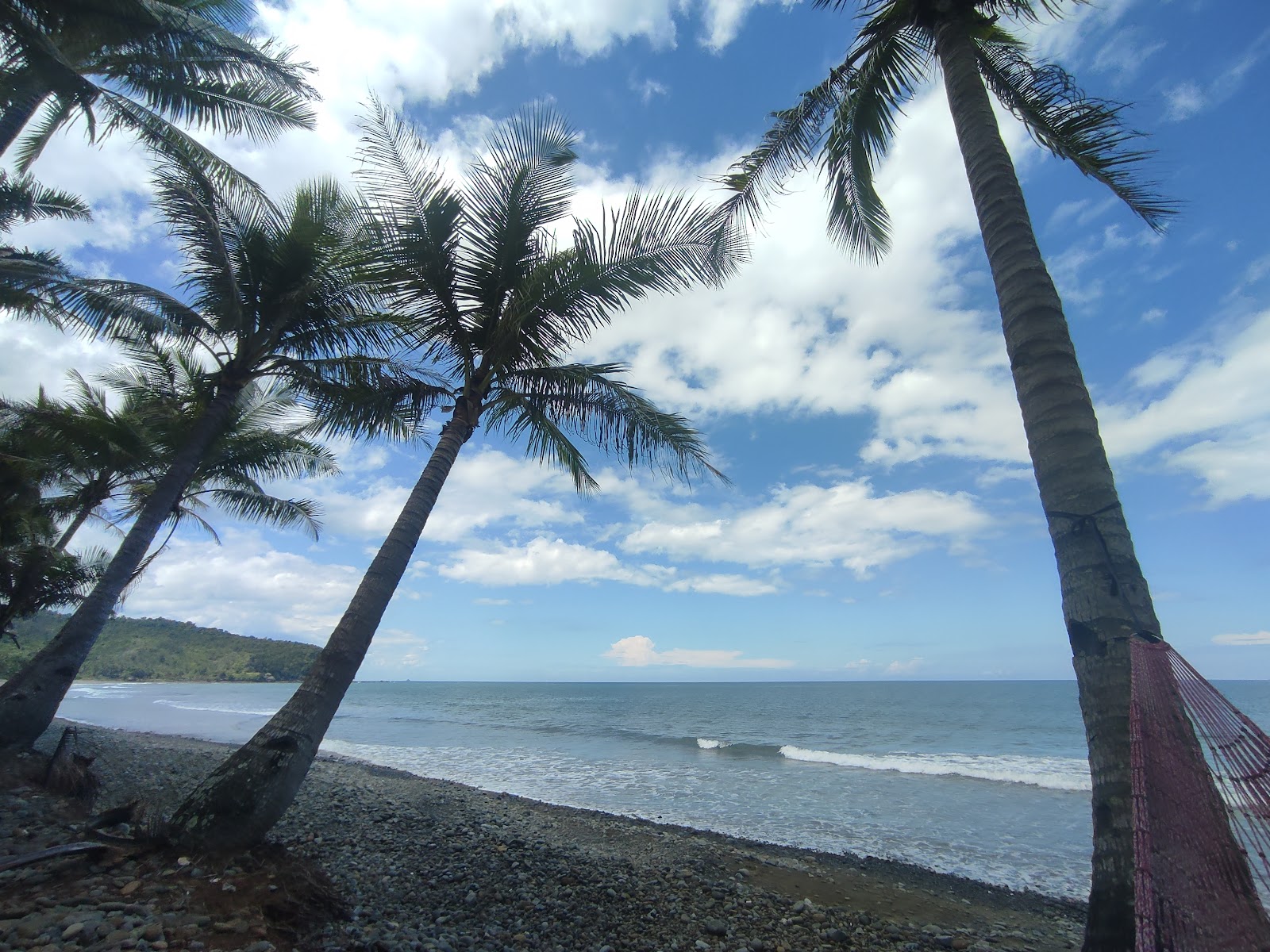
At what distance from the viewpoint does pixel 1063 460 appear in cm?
315

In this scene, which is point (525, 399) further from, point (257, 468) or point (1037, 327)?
point (257, 468)

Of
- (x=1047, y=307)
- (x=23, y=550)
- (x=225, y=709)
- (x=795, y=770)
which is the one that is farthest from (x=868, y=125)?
(x=225, y=709)

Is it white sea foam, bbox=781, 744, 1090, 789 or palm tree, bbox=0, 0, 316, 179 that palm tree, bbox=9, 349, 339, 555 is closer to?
palm tree, bbox=0, 0, 316, 179

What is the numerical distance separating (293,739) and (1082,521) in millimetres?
5973

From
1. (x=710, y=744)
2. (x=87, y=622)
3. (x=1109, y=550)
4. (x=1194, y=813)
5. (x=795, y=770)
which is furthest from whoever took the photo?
(x=710, y=744)

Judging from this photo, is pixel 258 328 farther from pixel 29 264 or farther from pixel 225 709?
pixel 225 709

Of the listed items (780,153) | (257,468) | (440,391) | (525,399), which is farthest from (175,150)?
(780,153)

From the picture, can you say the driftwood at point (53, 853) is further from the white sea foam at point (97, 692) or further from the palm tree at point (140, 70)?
the white sea foam at point (97, 692)

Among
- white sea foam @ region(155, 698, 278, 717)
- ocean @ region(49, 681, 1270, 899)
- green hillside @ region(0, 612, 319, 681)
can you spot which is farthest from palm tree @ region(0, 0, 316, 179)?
green hillside @ region(0, 612, 319, 681)

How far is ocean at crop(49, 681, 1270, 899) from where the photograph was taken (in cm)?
1084

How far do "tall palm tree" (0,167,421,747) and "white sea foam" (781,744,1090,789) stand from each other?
66.3ft

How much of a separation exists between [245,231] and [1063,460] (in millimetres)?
10438

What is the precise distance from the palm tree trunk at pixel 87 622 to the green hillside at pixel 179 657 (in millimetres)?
88109

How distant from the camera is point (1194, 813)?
87.6 inches
